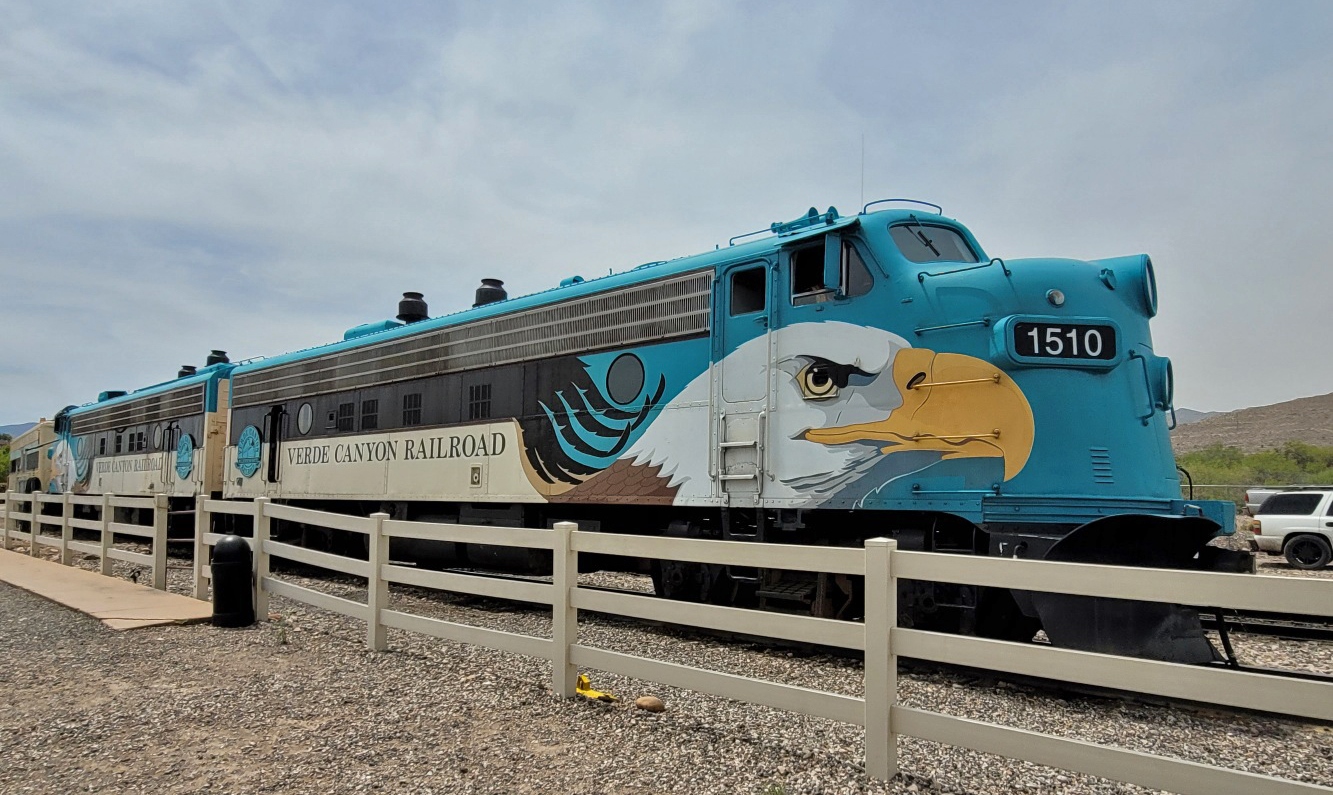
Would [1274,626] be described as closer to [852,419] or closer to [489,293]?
[852,419]

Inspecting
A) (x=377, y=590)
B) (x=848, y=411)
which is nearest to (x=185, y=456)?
(x=377, y=590)

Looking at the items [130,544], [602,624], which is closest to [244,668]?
[602,624]

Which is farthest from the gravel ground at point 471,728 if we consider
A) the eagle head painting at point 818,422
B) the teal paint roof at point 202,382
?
the teal paint roof at point 202,382

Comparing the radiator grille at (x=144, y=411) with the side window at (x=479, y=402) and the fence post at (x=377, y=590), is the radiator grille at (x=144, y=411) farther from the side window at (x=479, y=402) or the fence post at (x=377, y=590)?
the fence post at (x=377, y=590)

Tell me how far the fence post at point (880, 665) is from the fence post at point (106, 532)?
10920mm

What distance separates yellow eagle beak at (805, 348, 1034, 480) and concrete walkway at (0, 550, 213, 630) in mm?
6682

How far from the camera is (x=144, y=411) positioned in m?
20.7

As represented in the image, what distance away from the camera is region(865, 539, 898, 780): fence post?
4.07 metres

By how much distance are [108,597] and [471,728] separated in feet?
23.2

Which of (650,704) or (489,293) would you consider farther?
(489,293)

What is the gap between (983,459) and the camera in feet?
21.5

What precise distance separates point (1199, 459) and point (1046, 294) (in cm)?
5023

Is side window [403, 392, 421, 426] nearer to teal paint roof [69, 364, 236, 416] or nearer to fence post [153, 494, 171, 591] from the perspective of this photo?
fence post [153, 494, 171, 591]

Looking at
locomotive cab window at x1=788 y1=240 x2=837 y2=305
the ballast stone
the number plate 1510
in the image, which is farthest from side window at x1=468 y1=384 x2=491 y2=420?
the number plate 1510
